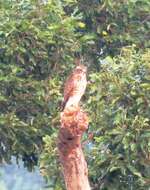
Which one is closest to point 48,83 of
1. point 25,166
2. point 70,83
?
A: point 25,166

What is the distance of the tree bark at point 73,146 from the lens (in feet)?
13.7

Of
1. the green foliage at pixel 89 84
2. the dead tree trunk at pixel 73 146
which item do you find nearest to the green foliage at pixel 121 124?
the green foliage at pixel 89 84

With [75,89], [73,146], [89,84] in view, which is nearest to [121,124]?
[89,84]

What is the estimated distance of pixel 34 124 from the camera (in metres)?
8.99

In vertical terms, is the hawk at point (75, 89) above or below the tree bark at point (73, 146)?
above

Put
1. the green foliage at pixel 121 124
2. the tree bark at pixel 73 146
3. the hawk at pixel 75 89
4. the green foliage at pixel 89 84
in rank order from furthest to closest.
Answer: the green foliage at pixel 89 84 → the green foliage at pixel 121 124 → the hawk at pixel 75 89 → the tree bark at pixel 73 146

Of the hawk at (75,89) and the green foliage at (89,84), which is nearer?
the hawk at (75,89)

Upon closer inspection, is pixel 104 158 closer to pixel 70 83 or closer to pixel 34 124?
pixel 34 124

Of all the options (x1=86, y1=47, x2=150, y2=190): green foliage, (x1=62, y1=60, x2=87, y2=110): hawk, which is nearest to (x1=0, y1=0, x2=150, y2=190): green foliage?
(x1=86, y1=47, x2=150, y2=190): green foliage

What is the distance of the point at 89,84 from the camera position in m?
8.55

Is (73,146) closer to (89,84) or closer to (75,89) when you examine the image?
(75,89)

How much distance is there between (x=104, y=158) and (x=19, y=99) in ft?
6.57

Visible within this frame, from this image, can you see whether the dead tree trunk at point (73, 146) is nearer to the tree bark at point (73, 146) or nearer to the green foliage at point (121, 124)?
the tree bark at point (73, 146)

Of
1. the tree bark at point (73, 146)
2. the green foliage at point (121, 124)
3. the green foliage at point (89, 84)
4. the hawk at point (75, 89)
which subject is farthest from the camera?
the green foliage at point (89, 84)
